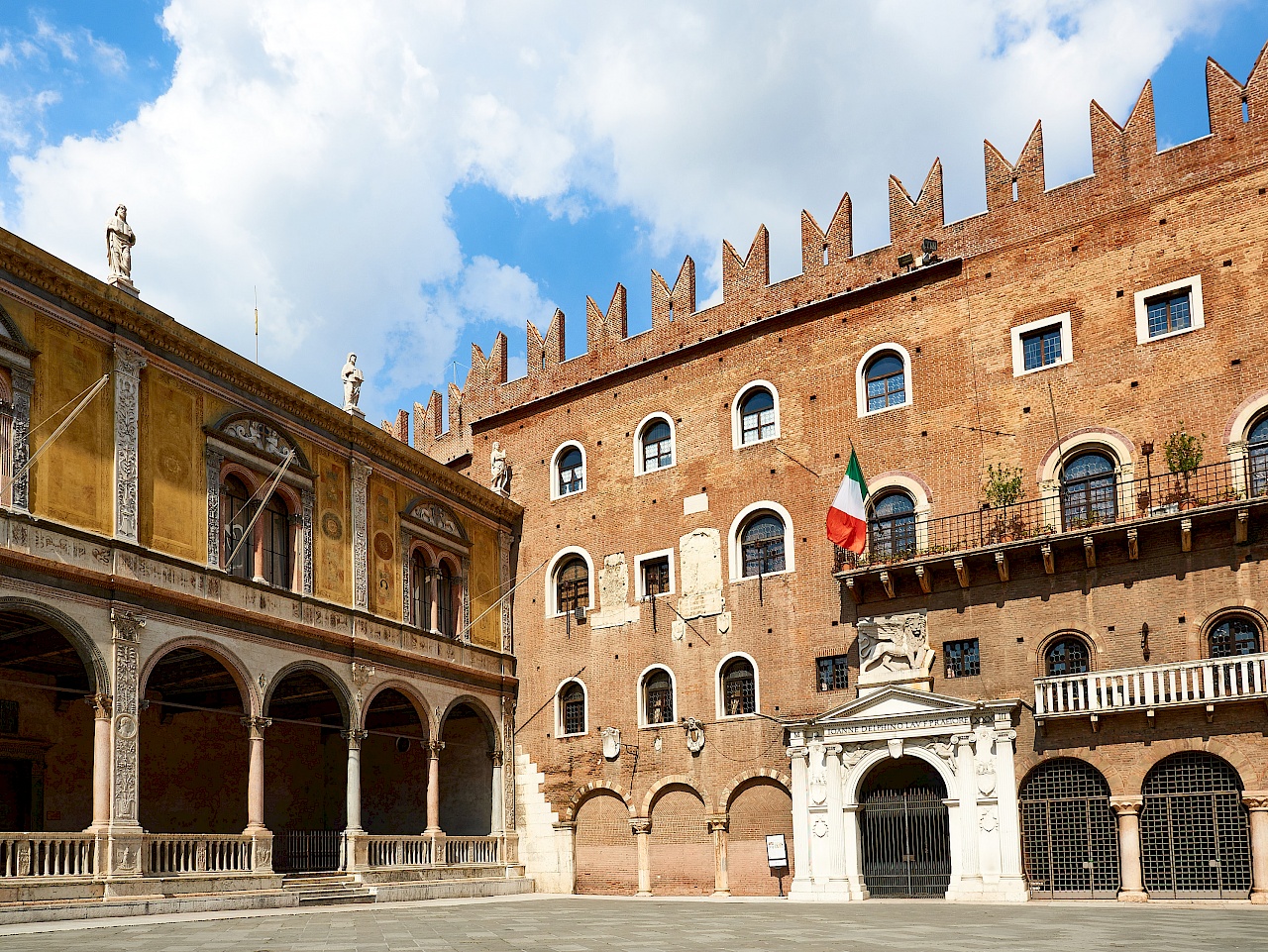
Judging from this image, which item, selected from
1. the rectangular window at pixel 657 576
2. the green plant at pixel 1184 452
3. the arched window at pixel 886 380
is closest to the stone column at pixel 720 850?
the rectangular window at pixel 657 576

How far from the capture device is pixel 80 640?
17.6 metres

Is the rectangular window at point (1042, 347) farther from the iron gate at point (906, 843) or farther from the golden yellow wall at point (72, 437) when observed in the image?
the golden yellow wall at point (72, 437)

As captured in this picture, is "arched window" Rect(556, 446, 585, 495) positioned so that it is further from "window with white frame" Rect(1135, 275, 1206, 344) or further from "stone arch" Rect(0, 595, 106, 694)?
Result: "stone arch" Rect(0, 595, 106, 694)

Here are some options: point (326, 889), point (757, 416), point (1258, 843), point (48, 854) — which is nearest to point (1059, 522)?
point (1258, 843)

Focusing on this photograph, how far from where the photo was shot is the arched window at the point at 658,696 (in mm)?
25750

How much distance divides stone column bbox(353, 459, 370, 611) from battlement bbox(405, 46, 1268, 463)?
242 inches

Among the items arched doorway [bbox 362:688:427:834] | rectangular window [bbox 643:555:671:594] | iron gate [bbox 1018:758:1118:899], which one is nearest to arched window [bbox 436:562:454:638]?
arched doorway [bbox 362:688:427:834]

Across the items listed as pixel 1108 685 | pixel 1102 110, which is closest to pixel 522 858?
pixel 1108 685

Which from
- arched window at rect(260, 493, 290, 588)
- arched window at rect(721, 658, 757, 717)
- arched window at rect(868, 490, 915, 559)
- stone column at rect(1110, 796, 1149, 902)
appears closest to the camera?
stone column at rect(1110, 796, 1149, 902)

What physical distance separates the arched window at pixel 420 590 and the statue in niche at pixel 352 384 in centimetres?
339

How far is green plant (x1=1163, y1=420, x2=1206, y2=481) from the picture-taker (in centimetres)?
2023

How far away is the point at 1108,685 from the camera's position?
20.2m

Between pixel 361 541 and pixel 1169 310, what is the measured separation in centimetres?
1492

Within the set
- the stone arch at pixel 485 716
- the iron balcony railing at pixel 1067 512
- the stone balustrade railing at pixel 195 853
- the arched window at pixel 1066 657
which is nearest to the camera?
the stone balustrade railing at pixel 195 853
